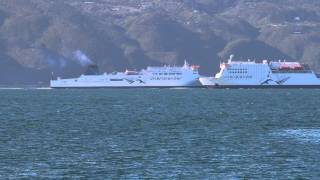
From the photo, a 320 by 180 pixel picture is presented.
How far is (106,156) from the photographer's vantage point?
62.5 m

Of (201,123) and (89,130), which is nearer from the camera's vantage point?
(89,130)

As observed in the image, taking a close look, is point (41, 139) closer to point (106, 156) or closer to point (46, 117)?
point (106, 156)

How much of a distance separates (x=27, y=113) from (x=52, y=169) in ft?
169

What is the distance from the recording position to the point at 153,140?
72312 millimetres

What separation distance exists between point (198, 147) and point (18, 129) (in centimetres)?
1900

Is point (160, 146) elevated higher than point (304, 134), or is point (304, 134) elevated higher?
point (160, 146)

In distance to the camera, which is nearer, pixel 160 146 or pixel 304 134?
pixel 160 146

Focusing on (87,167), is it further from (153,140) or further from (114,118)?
(114,118)

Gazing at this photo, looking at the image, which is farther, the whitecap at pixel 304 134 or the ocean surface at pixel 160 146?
the whitecap at pixel 304 134

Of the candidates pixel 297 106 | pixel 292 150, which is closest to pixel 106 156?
pixel 292 150

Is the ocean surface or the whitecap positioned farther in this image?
the whitecap

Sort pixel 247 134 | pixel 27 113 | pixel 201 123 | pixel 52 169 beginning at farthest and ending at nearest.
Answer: pixel 27 113, pixel 201 123, pixel 247 134, pixel 52 169

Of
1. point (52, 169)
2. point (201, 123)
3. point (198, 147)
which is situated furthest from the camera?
point (201, 123)

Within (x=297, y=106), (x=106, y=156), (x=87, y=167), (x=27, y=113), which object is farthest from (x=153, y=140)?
(x=297, y=106)
